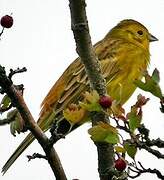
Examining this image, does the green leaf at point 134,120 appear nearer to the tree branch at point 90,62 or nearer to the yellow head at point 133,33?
the tree branch at point 90,62

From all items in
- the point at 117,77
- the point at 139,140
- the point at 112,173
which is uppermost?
the point at 139,140

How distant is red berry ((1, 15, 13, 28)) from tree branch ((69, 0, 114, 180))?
51 cm

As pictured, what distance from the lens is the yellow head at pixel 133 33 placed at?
823cm

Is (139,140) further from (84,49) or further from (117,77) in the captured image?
(117,77)

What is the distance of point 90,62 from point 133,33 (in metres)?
4.96

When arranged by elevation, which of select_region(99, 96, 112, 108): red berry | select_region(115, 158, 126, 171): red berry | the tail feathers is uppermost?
select_region(99, 96, 112, 108): red berry

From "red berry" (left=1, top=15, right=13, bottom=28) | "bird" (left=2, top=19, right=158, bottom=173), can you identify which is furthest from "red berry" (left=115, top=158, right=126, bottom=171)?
"bird" (left=2, top=19, right=158, bottom=173)

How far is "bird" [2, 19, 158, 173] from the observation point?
6.02m

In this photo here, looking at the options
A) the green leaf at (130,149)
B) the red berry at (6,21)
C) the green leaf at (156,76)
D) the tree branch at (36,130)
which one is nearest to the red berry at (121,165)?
the green leaf at (130,149)

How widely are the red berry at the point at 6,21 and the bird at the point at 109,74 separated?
1.64 metres

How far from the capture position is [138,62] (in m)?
7.32

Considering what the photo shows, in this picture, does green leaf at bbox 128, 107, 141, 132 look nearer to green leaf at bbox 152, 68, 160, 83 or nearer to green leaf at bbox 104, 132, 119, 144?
green leaf at bbox 104, 132, 119, 144

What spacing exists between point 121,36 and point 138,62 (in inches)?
49.0

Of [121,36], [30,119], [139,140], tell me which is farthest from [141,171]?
[121,36]
